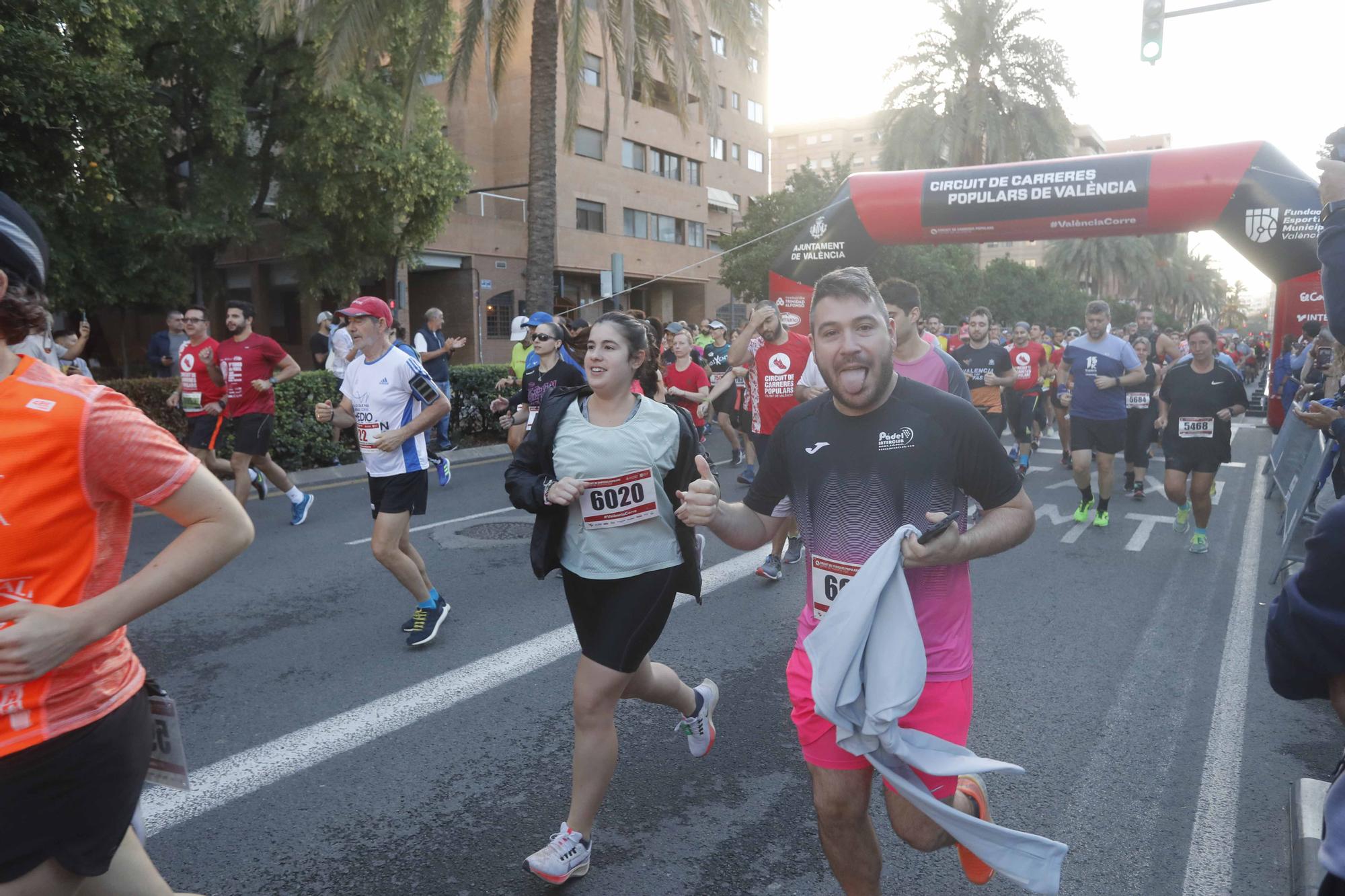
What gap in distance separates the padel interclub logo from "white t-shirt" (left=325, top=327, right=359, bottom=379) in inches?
460

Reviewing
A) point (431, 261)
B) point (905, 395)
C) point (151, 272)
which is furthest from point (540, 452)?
point (431, 261)

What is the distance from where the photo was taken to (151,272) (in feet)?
62.2

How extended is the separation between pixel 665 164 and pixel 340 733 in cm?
4003

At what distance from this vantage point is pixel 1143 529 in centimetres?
904

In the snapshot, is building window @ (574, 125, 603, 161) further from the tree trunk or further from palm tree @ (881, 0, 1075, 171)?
the tree trunk

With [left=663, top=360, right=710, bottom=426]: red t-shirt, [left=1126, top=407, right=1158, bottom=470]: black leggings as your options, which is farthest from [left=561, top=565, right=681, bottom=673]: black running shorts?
[left=1126, top=407, right=1158, bottom=470]: black leggings

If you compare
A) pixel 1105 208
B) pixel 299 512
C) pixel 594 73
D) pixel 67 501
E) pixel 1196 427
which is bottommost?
pixel 299 512

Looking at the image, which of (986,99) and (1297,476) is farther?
(986,99)

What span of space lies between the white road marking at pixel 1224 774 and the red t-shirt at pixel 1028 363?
6764mm

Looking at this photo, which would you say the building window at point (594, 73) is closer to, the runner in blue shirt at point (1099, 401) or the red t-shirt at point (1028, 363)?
the red t-shirt at point (1028, 363)

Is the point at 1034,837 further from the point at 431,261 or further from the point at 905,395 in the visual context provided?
the point at 431,261

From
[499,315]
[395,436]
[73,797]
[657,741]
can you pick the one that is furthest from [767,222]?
[73,797]

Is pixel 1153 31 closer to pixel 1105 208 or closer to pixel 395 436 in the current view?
pixel 1105 208

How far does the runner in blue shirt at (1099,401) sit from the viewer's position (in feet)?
30.3
